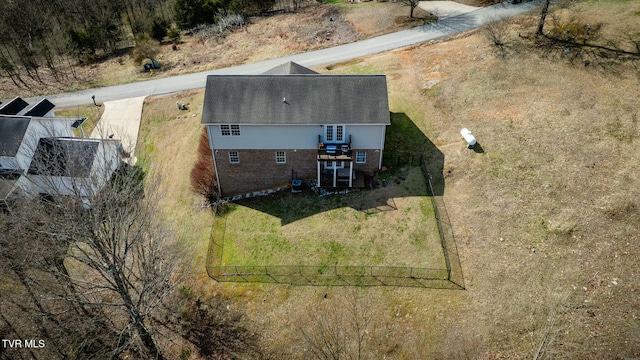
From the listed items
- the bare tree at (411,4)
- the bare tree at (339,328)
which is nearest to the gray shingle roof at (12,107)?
the bare tree at (339,328)

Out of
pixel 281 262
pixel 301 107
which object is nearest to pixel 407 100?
pixel 301 107

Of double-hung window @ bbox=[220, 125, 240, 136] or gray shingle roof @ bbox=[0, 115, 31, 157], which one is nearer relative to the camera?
double-hung window @ bbox=[220, 125, 240, 136]

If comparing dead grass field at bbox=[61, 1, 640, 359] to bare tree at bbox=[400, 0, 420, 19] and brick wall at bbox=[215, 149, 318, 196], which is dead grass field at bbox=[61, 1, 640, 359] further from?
bare tree at bbox=[400, 0, 420, 19]

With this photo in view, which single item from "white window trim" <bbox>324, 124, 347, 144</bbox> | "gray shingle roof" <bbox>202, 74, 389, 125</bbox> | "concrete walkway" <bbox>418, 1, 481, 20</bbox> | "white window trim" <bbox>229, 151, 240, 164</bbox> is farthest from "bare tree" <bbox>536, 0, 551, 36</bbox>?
"white window trim" <bbox>229, 151, 240, 164</bbox>

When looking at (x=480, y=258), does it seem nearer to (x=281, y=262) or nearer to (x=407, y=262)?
(x=407, y=262)

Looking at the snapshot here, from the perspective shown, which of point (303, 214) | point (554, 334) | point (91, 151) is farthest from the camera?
point (91, 151)

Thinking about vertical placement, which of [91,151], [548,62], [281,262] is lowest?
[281,262]
